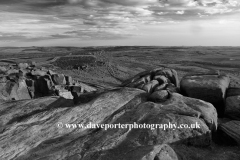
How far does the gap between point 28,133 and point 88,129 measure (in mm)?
3939

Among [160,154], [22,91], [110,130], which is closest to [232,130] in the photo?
[160,154]

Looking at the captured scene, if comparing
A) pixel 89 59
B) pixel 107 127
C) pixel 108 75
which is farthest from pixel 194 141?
pixel 89 59

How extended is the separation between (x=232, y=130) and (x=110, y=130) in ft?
26.1

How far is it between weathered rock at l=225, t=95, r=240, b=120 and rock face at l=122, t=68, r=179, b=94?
4.79 meters

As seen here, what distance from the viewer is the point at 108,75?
58.2m

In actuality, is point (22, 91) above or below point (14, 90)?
below

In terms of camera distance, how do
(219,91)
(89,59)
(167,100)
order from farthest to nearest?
(89,59), (219,91), (167,100)

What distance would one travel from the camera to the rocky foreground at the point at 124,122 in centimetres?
1107

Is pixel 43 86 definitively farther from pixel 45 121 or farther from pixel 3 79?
pixel 45 121

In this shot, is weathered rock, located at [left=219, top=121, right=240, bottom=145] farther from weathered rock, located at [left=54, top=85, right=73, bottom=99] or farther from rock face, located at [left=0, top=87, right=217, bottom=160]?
weathered rock, located at [left=54, top=85, right=73, bottom=99]

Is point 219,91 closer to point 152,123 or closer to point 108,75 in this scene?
point 152,123

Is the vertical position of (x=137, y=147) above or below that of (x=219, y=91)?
below

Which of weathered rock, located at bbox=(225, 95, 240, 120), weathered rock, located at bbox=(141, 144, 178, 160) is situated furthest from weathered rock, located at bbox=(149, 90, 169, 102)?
weathered rock, located at bbox=(141, 144, 178, 160)

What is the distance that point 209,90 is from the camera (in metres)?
18.1
